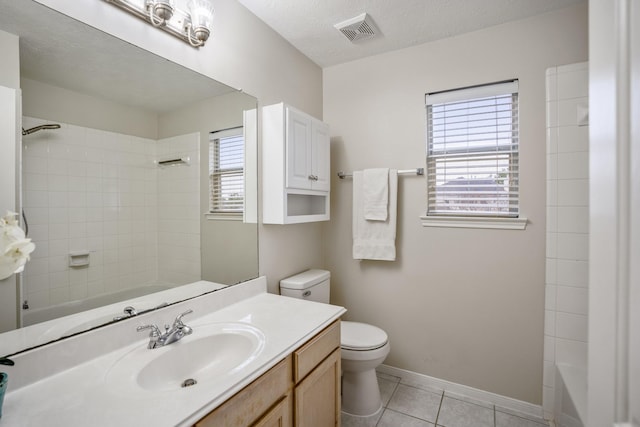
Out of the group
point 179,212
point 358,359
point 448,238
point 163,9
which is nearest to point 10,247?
point 179,212

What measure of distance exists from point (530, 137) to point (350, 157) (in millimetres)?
1220

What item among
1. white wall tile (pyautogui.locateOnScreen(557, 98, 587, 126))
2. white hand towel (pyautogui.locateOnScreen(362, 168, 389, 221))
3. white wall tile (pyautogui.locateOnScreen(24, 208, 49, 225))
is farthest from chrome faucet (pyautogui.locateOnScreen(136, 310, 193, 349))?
white wall tile (pyautogui.locateOnScreen(557, 98, 587, 126))

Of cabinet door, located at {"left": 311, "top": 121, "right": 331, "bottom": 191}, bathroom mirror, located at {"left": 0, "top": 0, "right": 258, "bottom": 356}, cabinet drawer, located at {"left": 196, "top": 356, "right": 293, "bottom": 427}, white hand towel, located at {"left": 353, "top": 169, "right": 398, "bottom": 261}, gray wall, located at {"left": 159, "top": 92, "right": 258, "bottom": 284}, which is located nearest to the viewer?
cabinet drawer, located at {"left": 196, "top": 356, "right": 293, "bottom": 427}

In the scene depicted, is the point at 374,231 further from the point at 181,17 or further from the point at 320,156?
the point at 181,17

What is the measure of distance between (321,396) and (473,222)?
4.75 ft

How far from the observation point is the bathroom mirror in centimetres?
95

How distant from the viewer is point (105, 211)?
3.64ft

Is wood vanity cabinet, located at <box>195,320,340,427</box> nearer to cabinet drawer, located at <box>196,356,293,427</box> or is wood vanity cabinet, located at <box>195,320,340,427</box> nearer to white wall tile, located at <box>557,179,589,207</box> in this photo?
cabinet drawer, located at <box>196,356,293,427</box>

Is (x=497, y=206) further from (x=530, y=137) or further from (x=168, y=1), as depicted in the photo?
(x=168, y=1)

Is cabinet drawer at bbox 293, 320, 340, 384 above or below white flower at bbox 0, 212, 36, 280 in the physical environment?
below

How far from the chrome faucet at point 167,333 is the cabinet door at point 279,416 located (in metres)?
0.46

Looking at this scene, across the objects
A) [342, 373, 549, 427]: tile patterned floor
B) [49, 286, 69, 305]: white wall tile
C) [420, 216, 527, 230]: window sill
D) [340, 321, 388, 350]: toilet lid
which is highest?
[420, 216, 527, 230]: window sill

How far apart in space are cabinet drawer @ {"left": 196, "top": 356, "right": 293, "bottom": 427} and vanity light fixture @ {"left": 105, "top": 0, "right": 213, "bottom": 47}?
1.46 m

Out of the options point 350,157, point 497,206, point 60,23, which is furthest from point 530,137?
point 60,23
